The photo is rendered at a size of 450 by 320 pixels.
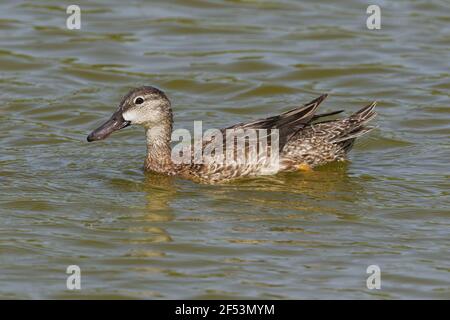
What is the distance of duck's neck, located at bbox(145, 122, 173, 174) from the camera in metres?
12.3

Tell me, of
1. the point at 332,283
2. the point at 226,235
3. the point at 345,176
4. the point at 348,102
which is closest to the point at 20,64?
the point at 348,102

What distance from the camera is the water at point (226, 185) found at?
951 centimetres

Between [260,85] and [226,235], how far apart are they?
5602 mm

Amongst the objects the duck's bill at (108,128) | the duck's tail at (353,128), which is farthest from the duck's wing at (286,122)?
the duck's bill at (108,128)

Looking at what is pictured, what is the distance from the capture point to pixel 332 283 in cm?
925

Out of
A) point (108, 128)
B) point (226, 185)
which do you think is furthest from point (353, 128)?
point (108, 128)

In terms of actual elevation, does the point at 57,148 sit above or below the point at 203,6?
below

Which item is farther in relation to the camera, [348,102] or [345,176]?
[348,102]

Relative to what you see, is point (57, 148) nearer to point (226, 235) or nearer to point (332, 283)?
point (226, 235)

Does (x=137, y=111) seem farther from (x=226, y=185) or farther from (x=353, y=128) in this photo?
(x=353, y=128)

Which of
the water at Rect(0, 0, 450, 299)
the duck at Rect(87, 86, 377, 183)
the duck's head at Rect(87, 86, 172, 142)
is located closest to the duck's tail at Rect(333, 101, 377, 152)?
the duck at Rect(87, 86, 377, 183)

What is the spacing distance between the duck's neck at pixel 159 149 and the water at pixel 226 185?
0.15 metres

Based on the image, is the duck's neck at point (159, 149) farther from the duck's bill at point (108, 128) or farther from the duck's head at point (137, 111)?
the duck's bill at point (108, 128)

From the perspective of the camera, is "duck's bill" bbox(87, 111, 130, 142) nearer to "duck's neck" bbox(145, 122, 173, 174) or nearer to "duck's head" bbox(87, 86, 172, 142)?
"duck's head" bbox(87, 86, 172, 142)
